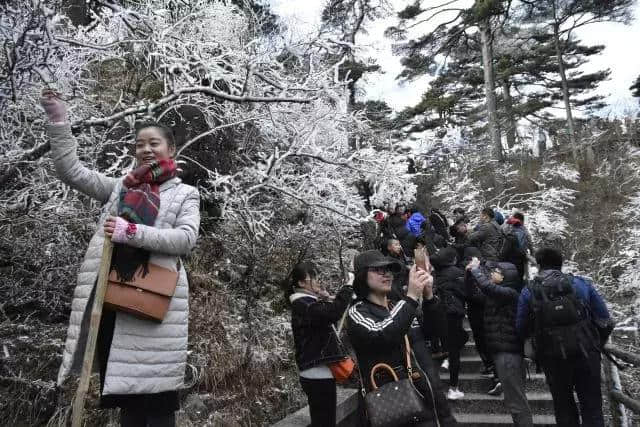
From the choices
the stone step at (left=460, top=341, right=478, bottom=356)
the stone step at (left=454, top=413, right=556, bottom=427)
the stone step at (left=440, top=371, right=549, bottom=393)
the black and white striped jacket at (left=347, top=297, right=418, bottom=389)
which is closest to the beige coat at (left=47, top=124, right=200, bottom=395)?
the black and white striped jacket at (left=347, top=297, right=418, bottom=389)

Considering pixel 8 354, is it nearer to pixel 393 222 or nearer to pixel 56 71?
pixel 56 71

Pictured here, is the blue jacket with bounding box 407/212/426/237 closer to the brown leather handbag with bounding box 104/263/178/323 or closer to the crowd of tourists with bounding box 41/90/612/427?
the crowd of tourists with bounding box 41/90/612/427

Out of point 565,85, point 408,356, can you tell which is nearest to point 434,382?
point 408,356

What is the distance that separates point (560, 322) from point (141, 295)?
342 cm

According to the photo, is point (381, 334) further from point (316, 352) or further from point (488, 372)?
point (488, 372)

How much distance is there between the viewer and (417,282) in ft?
8.91

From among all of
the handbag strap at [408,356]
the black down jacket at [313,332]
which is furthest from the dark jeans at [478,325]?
the handbag strap at [408,356]

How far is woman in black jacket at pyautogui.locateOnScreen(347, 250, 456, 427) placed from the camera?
104 inches

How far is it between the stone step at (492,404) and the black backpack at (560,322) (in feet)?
6.26

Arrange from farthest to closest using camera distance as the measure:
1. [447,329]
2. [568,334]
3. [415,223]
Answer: [415,223] → [447,329] → [568,334]

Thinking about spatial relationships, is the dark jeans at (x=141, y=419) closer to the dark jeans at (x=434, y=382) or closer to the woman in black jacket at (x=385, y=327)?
the woman in black jacket at (x=385, y=327)

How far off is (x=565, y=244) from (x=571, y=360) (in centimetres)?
1051

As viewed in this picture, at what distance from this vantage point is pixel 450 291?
5.63 m

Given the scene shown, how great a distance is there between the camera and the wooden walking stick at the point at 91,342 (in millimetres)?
1731
